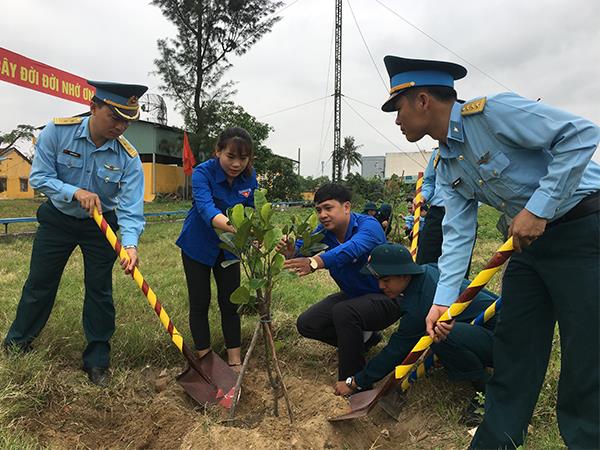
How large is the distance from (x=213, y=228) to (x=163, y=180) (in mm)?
22468

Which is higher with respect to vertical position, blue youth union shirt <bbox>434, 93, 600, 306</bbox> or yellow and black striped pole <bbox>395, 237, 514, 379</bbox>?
blue youth union shirt <bbox>434, 93, 600, 306</bbox>

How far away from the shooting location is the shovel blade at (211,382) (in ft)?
8.91

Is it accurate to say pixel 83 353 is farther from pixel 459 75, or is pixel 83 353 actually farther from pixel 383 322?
pixel 459 75

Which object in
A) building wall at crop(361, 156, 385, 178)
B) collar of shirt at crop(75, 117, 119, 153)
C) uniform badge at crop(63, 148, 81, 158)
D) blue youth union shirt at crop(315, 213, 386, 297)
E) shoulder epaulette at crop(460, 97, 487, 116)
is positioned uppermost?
building wall at crop(361, 156, 385, 178)

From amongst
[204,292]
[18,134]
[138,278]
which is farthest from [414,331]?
[18,134]

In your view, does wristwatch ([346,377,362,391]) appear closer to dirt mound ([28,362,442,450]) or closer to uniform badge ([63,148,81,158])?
dirt mound ([28,362,442,450])

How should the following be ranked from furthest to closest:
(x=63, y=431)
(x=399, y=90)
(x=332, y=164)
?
(x=332, y=164)
(x=63, y=431)
(x=399, y=90)

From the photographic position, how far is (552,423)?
227 cm

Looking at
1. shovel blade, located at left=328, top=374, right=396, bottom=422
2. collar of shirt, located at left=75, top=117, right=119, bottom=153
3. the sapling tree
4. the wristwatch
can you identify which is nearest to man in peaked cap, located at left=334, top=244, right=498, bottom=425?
the wristwatch

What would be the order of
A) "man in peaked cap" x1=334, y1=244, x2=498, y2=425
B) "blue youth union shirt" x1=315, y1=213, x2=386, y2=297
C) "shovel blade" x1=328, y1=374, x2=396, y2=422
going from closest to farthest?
"shovel blade" x1=328, y1=374, x2=396, y2=422 → "man in peaked cap" x1=334, y1=244, x2=498, y2=425 → "blue youth union shirt" x1=315, y1=213, x2=386, y2=297

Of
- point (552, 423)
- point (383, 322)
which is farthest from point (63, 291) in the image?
point (552, 423)

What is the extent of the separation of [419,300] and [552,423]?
87 centimetres

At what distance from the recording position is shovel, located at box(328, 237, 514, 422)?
199 centimetres

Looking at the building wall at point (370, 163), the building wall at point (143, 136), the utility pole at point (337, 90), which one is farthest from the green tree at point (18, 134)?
the building wall at point (370, 163)
